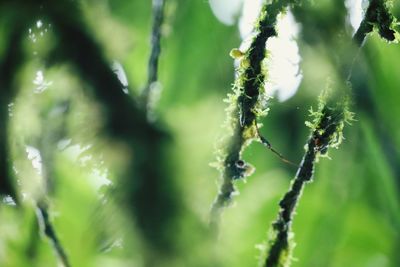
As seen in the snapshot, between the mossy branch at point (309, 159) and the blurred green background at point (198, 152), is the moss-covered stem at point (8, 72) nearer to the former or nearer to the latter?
the blurred green background at point (198, 152)

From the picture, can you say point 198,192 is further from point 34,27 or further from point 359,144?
point 359,144

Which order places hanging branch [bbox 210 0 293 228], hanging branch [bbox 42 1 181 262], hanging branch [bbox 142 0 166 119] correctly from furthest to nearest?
hanging branch [bbox 142 0 166 119] < hanging branch [bbox 210 0 293 228] < hanging branch [bbox 42 1 181 262]

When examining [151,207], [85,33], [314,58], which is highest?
[314,58]

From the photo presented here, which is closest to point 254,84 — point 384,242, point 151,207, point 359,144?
point 151,207

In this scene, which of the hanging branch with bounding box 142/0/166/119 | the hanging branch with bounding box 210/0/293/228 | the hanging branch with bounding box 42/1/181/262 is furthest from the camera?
the hanging branch with bounding box 142/0/166/119

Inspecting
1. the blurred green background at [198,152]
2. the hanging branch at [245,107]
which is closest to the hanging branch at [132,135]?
the blurred green background at [198,152]

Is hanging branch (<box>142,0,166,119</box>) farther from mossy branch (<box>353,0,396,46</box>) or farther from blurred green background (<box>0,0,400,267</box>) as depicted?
mossy branch (<box>353,0,396,46</box>)

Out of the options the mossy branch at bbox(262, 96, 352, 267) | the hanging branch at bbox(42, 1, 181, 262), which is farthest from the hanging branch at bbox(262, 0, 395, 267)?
the hanging branch at bbox(42, 1, 181, 262)
